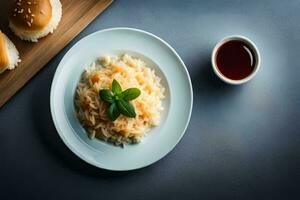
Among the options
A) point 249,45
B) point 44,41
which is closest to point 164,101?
point 249,45

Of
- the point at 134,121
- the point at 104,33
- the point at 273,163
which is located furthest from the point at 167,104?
the point at 273,163

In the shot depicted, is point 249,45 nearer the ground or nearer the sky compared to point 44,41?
nearer the sky

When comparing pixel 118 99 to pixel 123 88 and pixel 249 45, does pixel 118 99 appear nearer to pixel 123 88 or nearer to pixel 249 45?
pixel 123 88

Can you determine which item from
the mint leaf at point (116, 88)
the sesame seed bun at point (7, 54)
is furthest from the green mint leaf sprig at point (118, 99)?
the sesame seed bun at point (7, 54)

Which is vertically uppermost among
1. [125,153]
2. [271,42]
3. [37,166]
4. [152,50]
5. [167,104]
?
[271,42]

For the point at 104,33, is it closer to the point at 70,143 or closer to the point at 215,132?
the point at 70,143

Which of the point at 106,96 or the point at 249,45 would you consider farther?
the point at 249,45
